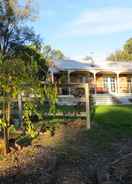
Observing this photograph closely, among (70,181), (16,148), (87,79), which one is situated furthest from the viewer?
(87,79)

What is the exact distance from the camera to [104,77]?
39.2 metres

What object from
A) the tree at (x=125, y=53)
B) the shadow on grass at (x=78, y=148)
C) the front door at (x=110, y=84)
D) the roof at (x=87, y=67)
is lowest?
the shadow on grass at (x=78, y=148)

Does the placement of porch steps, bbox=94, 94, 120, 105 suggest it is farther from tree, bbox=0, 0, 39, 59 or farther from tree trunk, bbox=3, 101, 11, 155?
tree trunk, bbox=3, 101, 11, 155

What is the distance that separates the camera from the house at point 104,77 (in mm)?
36688

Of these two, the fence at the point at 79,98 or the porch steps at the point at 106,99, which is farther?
the porch steps at the point at 106,99

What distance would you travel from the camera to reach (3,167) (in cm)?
760

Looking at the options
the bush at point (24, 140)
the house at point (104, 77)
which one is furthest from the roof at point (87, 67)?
the bush at point (24, 140)

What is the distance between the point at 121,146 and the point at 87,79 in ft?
95.8

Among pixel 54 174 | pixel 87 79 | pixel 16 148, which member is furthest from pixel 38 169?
pixel 87 79

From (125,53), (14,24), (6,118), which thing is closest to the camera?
(6,118)

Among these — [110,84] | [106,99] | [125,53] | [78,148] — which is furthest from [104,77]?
[125,53]

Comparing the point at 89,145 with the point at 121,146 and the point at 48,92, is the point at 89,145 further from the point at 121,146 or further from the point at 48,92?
the point at 48,92

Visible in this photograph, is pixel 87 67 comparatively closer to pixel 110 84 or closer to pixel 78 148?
pixel 110 84

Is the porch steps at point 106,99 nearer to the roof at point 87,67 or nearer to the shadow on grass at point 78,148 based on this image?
the roof at point 87,67
